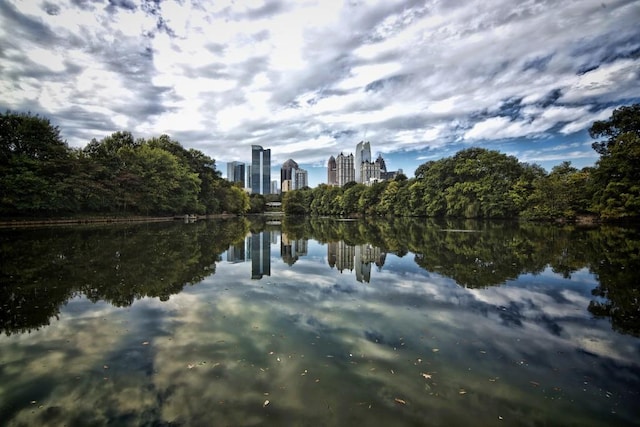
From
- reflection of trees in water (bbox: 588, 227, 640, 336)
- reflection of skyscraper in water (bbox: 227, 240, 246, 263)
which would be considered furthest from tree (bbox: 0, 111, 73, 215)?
reflection of trees in water (bbox: 588, 227, 640, 336)

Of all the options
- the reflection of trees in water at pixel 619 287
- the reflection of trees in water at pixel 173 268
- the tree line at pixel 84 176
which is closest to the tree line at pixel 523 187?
the reflection of trees in water at pixel 173 268

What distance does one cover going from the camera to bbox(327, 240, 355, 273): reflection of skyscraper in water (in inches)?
545

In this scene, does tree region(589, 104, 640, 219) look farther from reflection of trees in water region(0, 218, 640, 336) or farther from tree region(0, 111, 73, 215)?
tree region(0, 111, 73, 215)

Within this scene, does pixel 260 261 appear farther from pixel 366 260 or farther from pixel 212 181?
pixel 212 181

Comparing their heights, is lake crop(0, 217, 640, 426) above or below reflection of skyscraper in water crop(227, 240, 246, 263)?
below

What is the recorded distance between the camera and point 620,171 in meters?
34.9

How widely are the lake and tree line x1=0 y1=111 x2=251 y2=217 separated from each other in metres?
28.3

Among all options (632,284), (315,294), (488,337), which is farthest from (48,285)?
(632,284)

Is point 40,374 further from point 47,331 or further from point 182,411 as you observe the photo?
point 182,411

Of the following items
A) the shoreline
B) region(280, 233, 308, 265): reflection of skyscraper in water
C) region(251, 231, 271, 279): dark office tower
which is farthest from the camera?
the shoreline

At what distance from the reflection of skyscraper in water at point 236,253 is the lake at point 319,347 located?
3.13m

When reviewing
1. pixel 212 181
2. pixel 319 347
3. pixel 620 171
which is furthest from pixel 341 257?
pixel 212 181

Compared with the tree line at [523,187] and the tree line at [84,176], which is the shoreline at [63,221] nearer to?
the tree line at [84,176]

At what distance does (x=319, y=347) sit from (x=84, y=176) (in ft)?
144
